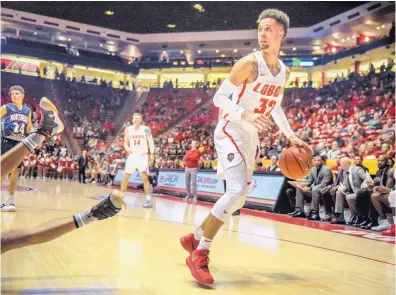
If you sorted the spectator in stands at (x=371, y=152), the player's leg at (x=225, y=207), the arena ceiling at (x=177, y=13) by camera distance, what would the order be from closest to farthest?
the player's leg at (x=225, y=207)
the spectator in stands at (x=371, y=152)
the arena ceiling at (x=177, y=13)

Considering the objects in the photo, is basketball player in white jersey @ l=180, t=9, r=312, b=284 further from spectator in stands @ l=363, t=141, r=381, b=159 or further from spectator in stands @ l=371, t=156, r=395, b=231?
spectator in stands @ l=363, t=141, r=381, b=159

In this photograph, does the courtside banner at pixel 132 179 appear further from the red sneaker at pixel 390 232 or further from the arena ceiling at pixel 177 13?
the arena ceiling at pixel 177 13

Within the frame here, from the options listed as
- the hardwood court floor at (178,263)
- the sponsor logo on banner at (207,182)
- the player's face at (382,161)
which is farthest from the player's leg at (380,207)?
the sponsor logo on banner at (207,182)

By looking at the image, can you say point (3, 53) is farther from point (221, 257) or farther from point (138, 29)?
point (221, 257)

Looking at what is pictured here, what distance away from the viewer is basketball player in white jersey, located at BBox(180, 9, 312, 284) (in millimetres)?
3203

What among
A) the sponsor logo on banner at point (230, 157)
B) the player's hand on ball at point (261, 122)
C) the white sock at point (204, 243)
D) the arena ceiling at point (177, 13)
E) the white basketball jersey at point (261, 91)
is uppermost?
the arena ceiling at point (177, 13)

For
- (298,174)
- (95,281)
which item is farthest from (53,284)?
(298,174)

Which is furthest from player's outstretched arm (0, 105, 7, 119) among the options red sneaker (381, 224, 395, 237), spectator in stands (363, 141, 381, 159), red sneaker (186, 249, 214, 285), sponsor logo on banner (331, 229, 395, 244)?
spectator in stands (363, 141, 381, 159)

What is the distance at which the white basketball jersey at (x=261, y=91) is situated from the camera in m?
3.38

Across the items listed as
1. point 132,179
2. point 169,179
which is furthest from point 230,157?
point 132,179

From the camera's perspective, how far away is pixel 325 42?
3375 centimetres

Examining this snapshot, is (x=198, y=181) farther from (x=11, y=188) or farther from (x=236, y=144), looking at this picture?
(x=236, y=144)

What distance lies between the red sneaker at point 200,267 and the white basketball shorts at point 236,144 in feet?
2.29

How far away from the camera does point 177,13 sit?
30.1 meters
